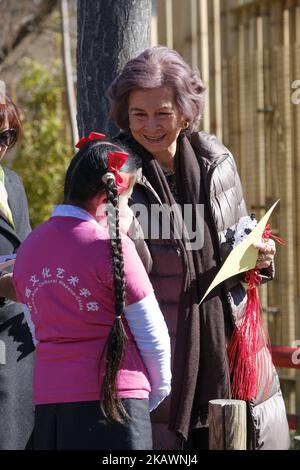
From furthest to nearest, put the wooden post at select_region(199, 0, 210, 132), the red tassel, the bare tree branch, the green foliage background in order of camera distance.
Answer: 1. the bare tree branch
2. the green foliage background
3. the wooden post at select_region(199, 0, 210, 132)
4. the red tassel

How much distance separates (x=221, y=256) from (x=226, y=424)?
61 cm

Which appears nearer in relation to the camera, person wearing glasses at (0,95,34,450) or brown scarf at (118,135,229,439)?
brown scarf at (118,135,229,439)

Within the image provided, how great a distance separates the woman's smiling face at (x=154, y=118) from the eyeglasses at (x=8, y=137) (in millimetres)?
543

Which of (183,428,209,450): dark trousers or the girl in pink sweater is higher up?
the girl in pink sweater

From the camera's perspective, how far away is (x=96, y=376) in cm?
263

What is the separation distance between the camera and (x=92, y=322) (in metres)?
Answer: 2.63

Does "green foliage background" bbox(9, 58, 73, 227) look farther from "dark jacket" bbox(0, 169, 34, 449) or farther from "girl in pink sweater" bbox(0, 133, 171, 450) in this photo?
"girl in pink sweater" bbox(0, 133, 171, 450)

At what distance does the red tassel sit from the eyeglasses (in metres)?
1.00

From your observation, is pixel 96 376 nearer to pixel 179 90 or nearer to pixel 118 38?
pixel 179 90

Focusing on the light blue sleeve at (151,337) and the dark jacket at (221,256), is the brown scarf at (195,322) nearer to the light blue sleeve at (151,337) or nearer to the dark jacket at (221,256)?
the dark jacket at (221,256)

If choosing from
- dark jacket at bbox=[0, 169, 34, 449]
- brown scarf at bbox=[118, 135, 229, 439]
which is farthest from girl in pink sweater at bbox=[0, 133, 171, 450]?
dark jacket at bbox=[0, 169, 34, 449]

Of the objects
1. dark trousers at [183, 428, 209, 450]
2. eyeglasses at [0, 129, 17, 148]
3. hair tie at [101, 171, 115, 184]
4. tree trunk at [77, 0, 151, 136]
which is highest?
tree trunk at [77, 0, 151, 136]

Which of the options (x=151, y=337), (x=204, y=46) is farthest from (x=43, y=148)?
(x=151, y=337)

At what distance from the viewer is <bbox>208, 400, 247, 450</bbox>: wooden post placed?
2.72 meters
